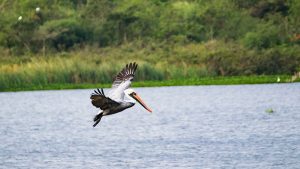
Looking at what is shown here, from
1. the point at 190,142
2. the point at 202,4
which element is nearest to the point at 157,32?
the point at 202,4

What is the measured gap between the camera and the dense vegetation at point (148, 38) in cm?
4797

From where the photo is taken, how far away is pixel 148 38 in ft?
201

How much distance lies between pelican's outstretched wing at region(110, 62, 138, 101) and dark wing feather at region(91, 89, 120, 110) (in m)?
0.69

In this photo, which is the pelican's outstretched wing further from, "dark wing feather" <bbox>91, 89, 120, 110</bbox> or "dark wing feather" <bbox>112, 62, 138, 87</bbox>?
"dark wing feather" <bbox>91, 89, 120, 110</bbox>

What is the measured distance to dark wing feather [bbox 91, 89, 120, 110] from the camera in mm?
17219

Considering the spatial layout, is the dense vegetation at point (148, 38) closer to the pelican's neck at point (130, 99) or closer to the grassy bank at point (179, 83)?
the grassy bank at point (179, 83)

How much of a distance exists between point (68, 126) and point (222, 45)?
2403 cm

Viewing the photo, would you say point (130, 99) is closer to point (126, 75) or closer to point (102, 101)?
point (126, 75)

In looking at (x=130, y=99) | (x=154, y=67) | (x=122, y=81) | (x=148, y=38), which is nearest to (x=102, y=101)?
(x=130, y=99)

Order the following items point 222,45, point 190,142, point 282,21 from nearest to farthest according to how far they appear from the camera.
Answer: point 190,142
point 222,45
point 282,21

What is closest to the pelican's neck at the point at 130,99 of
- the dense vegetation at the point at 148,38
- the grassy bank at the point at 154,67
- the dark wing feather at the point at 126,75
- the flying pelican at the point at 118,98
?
the flying pelican at the point at 118,98

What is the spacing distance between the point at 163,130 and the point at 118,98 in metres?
11.9

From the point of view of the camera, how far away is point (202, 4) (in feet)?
213

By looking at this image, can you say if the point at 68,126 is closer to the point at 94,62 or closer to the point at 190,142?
the point at 190,142
